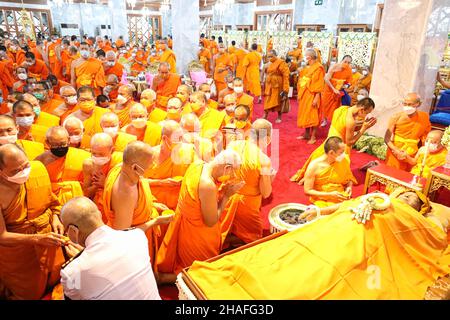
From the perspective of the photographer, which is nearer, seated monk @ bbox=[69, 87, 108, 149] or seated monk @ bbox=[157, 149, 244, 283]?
seated monk @ bbox=[157, 149, 244, 283]

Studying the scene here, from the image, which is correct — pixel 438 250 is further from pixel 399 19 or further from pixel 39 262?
pixel 399 19

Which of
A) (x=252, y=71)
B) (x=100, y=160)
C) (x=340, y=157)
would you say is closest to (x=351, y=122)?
(x=340, y=157)

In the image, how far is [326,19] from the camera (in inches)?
580

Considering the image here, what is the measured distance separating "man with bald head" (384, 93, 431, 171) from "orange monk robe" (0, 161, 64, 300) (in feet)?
15.3

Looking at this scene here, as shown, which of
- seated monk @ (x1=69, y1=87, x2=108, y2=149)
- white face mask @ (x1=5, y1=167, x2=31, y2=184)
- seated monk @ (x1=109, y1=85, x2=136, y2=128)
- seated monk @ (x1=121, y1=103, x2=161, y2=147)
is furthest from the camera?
seated monk @ (x1=109, y1=85, x2=136, y2=128)

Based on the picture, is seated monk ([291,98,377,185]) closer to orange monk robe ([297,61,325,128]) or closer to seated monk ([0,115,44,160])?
orange monk robe ([297,61,325,128])

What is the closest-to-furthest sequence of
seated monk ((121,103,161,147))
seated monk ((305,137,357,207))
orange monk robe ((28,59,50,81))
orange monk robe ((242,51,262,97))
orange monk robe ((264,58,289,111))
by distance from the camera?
seated monk ((305,137,357,207)) → seated monk ((121,103,161,147)) → orange monk robe ((264,58,289,111)) → orange monk robe ((28,59,50,81)) → orange monk robe ((242,51,262,97))

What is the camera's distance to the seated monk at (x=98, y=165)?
3.05 meters

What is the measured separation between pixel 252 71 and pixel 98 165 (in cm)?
881

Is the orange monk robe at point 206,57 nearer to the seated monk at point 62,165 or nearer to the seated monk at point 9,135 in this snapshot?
the seated monk at point 9,135

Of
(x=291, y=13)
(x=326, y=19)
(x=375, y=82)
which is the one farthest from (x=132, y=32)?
(x=375, y=82)

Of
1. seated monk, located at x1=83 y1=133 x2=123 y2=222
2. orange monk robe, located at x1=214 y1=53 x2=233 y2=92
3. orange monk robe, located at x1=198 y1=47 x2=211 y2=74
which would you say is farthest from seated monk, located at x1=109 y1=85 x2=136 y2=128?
orange monk robe, located at x1=198 y1=47 x2=211 y2=74

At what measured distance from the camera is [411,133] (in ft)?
15.8

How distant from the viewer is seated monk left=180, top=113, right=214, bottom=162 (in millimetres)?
3775
